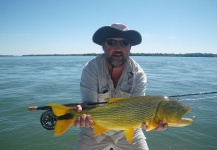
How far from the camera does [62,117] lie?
3186 mm

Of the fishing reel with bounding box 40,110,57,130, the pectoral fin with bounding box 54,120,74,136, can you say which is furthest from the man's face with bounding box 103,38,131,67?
the pectoral fin with bounding box 54,120,74,136

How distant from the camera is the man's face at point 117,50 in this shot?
4.18 metres

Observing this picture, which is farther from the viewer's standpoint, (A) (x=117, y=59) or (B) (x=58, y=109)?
(A) (x=117, y=59)

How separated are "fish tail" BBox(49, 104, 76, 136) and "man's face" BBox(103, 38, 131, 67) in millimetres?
1369

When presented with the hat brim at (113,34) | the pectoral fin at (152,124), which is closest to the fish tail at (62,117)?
the pectoral fin at (152,124)

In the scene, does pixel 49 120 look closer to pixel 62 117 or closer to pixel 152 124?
pixel 62 117

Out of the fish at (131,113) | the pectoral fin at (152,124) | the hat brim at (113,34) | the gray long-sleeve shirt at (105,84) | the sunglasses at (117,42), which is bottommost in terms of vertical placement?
the pectoral fin at (152,124)

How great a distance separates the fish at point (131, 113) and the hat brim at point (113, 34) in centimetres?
147

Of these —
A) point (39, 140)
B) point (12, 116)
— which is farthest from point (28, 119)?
point (39, 140)

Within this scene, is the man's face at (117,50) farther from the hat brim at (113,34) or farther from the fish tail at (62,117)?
the fish tail at (62,117)

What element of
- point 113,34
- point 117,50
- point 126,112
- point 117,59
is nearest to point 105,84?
point 117,59

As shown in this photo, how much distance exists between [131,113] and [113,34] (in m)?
1.68

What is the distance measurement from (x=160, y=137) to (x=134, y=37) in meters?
4.23

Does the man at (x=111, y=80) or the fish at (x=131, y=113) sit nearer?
the fish at (x=131, y=113)
